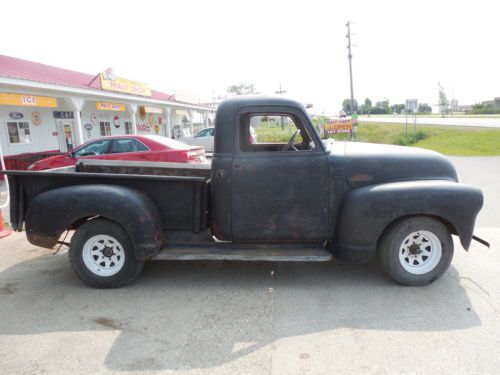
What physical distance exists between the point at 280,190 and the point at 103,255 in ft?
7.07

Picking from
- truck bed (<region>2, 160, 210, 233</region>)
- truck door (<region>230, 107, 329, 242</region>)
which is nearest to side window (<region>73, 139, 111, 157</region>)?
truck bed (<region>2, 160, 210, 233</region>)

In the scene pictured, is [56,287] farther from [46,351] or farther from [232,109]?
[232,109]

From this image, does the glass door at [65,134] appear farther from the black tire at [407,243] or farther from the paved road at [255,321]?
the black tire at [407,243]

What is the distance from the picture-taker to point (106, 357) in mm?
2943

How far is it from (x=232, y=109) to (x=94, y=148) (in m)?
7.02

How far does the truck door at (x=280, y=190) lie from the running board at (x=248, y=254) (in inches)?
5.4

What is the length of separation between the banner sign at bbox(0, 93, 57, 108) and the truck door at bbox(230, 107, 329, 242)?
10.2m

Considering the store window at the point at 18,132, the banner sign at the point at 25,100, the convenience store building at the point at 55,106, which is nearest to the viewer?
the banner sign at the point at 25,100

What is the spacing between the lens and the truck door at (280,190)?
3.99m

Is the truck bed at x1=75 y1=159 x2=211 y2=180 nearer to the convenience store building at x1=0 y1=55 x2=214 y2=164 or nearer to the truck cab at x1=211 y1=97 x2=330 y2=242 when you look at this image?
the truck cab at x1=211 y1=97 x2=330 y2=242

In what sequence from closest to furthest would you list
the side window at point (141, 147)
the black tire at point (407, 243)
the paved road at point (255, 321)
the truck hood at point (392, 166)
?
1. the paved road at point (255, 321)
2. the black tire at point (407, 243)
3. the truck hood at point (392, 166)
4. the side window at point (141, 147)

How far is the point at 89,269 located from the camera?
4.15 meters

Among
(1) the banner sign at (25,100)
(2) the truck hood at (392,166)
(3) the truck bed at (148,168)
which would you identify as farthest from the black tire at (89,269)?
(1) the banner sign at (25,100)

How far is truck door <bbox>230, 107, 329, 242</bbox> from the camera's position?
399cm
